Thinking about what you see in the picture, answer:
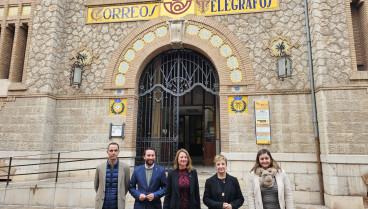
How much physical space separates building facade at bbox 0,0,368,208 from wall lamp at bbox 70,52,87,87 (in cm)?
6

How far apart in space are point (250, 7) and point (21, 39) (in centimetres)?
813

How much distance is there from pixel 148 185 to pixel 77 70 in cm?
596

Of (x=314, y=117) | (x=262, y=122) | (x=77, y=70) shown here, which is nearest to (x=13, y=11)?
(x=77, y=70)

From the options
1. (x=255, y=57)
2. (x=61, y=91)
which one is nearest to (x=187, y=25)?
(x=255, y=57)

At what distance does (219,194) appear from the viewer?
3055 mm

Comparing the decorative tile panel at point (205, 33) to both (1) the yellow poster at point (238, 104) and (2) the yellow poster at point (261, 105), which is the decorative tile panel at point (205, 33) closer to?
(1) the yellow poster at point (238, 104)

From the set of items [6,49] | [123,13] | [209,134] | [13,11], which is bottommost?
[209,134]

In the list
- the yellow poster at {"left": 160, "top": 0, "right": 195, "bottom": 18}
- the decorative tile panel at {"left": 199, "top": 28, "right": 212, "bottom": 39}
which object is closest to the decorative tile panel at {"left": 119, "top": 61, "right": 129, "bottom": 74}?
the yellow poster at {"left": 160, "top": 0, "right": 195, "bottom": 18}

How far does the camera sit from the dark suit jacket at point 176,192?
A: 3.11 meters

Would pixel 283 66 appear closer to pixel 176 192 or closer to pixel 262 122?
pixel 262 122

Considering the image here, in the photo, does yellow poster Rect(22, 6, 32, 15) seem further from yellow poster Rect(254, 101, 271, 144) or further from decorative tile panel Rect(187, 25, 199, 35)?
yellow poster Rect(254, 101, 271, 144)

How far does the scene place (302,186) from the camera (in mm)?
6465

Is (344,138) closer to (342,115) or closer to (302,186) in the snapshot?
(342,115)

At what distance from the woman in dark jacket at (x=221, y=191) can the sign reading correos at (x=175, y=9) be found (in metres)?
6.25
